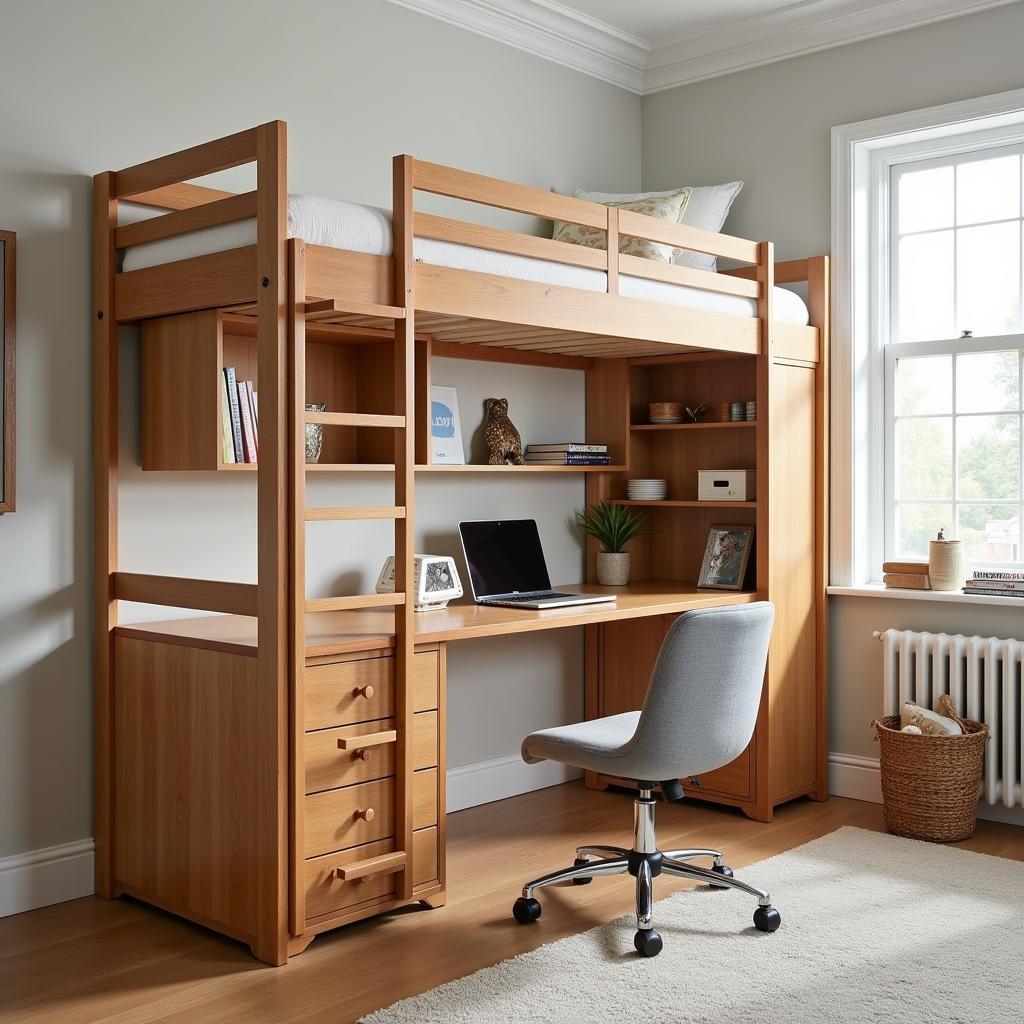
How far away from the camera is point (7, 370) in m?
2.87

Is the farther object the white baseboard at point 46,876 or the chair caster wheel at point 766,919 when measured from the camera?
the white baseboard at point 46,876

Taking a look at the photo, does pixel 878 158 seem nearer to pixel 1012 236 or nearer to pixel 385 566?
pixel 1012 236

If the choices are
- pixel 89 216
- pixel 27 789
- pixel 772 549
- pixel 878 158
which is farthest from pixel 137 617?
pixel 878 158

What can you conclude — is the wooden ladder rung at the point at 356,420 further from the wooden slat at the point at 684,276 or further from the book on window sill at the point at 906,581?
the book on window sill at the point at 906,581

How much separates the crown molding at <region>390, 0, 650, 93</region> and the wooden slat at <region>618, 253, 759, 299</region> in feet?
3.45

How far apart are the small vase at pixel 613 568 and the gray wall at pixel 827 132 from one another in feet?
2.47

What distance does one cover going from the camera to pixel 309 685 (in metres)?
2.65

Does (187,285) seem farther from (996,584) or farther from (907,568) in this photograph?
(996,584)

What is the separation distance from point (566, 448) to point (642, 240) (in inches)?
29.5

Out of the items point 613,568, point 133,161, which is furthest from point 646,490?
point 133,161

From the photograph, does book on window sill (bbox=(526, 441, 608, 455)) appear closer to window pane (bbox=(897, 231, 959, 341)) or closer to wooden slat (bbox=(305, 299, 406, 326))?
window pane (bbox=(897, 231, 959, 341))

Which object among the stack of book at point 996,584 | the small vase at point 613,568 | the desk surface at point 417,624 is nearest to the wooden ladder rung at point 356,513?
the desk surface at point 417,624

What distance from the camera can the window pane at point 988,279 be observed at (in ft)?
12.8

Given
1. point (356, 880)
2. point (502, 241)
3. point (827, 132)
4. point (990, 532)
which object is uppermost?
point (827, 132)
